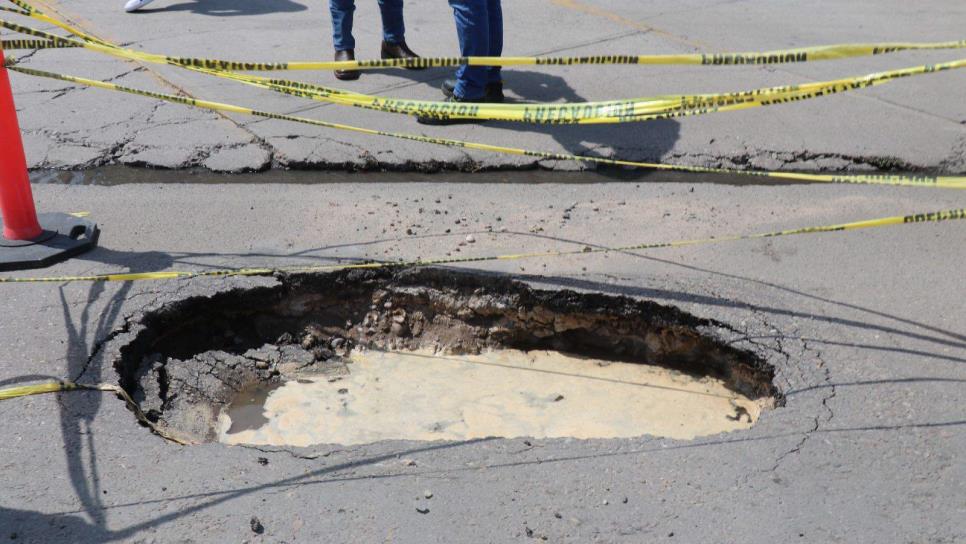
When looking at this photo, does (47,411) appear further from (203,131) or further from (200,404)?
(203,131)

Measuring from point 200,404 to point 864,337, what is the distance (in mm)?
3143

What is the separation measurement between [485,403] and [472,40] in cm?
313

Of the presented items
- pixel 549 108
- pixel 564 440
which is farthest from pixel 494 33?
pixel 564 440

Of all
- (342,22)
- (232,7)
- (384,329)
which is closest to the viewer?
(384,329)

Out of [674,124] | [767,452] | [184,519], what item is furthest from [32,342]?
[674,124]

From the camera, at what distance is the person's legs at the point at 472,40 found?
6.26 meters

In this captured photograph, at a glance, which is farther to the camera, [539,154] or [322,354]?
[539,154]

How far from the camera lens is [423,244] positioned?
493 centimetres

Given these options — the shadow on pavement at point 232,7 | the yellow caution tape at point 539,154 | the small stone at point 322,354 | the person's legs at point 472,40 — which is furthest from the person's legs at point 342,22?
the small stone at point 322,354

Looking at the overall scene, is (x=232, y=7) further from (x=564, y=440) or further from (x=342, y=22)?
(x=564, y=440)

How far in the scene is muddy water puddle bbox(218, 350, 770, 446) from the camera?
160 inches

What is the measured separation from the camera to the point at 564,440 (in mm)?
3480

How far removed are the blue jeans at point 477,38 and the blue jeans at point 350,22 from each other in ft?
3.93

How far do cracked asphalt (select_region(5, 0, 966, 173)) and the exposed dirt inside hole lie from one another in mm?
1543
